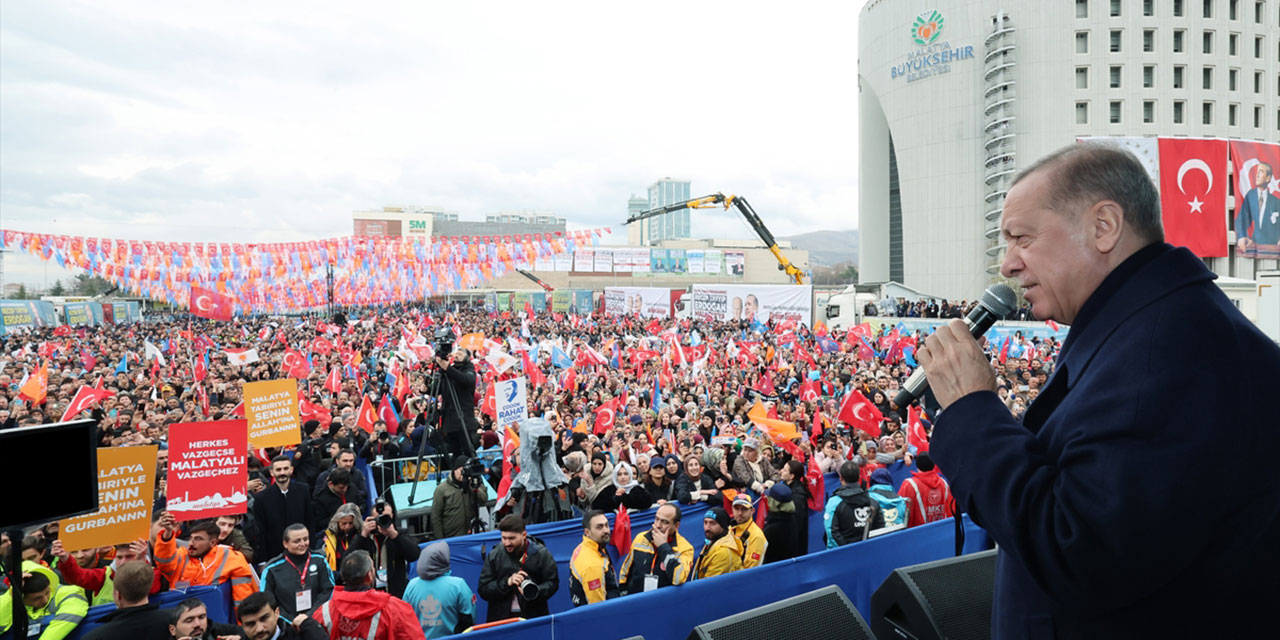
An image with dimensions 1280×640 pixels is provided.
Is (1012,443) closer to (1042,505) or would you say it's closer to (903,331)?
(1042,505)

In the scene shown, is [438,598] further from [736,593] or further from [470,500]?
[470,500]

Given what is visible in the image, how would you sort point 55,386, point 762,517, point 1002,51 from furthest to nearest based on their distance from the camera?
point 1002,51 < point 55,386 < point 762,517

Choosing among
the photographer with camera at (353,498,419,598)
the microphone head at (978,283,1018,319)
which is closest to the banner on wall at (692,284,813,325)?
the photographer with camera at (353,498,419,598)

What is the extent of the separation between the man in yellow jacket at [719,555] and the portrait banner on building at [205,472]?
14.6ft

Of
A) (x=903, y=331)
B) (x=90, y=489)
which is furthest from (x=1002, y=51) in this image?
(x=90, y=489)

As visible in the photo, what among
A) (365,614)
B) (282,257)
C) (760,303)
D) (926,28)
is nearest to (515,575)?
(365,614)

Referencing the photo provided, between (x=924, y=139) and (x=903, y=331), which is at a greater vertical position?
(x=924, y=139)

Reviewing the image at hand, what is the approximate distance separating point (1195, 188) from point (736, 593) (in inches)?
1977

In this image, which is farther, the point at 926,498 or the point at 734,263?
the point at 734,263

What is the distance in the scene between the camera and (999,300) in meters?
2.28

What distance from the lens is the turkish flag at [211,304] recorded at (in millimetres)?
48125

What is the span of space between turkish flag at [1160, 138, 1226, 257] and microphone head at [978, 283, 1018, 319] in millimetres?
49426

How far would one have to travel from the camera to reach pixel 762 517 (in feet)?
24.1

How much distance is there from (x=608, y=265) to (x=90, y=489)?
80634 millimetres
